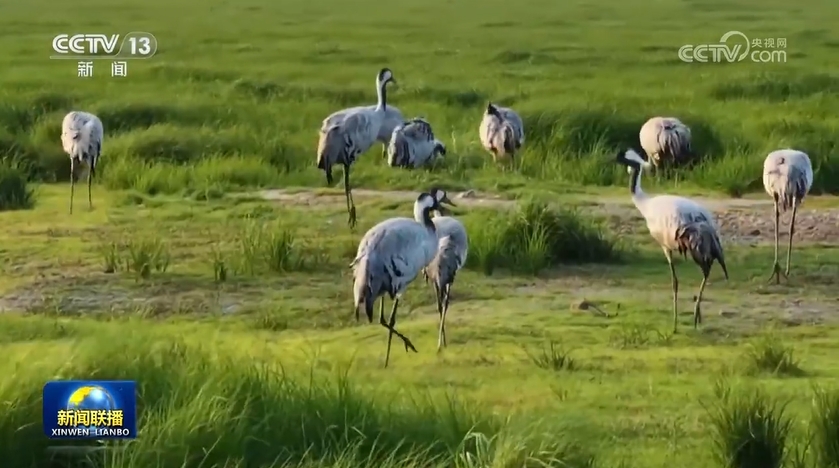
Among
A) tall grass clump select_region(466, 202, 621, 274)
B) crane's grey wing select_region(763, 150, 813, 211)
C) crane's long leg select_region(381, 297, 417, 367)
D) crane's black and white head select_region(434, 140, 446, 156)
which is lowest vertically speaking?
crane's long leg select_region(381, 297, 417, 367)

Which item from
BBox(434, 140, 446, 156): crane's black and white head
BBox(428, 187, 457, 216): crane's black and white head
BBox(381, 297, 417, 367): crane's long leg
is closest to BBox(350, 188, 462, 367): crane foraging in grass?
BBox(381, 297, 417, 367): crane's long leg

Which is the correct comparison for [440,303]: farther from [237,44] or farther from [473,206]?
[237,44]

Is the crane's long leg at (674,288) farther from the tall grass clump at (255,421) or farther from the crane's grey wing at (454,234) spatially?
the tall grass clump at (255,421)

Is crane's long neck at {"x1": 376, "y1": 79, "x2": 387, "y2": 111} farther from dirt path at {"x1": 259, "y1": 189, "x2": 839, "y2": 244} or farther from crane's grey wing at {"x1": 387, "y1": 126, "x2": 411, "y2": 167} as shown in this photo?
dirt path at {"x1": 259, "y1": 189, "x2": 839, "y2": 244}

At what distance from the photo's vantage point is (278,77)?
6.13 metres

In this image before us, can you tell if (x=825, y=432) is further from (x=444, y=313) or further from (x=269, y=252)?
(x=269, y=252)

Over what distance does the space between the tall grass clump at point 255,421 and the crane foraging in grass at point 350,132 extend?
171 centimetres

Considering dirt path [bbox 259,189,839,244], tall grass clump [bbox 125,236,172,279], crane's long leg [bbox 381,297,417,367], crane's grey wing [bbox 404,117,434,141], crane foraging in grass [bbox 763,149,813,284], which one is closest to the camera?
crane's long leg [bbox 381,297,417,367]

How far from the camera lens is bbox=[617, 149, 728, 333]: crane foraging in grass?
520cm

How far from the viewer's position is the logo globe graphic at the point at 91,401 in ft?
13.6

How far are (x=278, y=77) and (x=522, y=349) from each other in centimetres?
175

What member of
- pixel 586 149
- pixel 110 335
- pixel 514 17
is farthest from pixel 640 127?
pixel 110 335

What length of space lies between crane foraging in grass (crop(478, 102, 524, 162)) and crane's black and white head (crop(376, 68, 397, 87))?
0.38 m

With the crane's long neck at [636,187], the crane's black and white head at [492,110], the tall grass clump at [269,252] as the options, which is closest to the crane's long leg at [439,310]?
the tall grass clump at [269,252]
